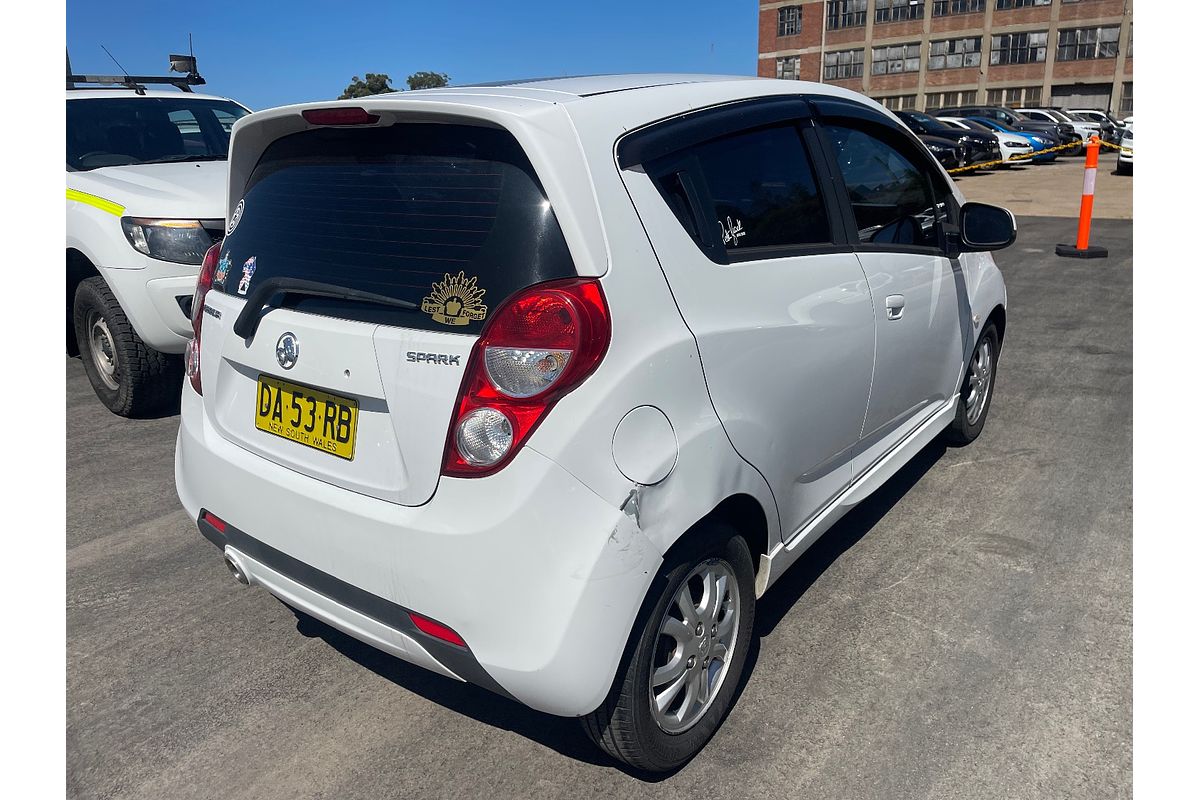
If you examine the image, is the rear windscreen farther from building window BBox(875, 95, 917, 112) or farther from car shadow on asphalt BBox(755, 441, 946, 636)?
building window BBox(875, 95, 917, 112)

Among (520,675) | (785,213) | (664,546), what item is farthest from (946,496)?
(520,675)

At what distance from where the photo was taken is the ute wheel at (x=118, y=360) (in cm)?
516

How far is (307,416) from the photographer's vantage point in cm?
225

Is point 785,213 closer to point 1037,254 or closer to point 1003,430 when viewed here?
point 1003,430

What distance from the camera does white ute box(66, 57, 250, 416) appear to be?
4914mm

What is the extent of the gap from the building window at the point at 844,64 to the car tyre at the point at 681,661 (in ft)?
236

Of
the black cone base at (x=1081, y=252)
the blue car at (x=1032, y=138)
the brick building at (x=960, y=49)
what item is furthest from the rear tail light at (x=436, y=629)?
the brick building at (x=960, y=49)

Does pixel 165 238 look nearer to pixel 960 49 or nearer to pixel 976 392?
pixel 976 392

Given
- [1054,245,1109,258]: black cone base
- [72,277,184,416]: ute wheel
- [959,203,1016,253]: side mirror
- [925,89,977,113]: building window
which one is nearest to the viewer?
[959,203,1016,253]: side mirror

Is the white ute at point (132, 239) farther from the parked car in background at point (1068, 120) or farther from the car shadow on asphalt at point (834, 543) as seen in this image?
the parked car in background at point (1068, 120)

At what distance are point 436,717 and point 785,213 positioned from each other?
190 cm

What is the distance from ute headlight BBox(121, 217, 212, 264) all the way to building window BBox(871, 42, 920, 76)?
70303mm

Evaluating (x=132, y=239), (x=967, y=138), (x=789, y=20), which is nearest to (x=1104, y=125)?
(x=967, y=138)
